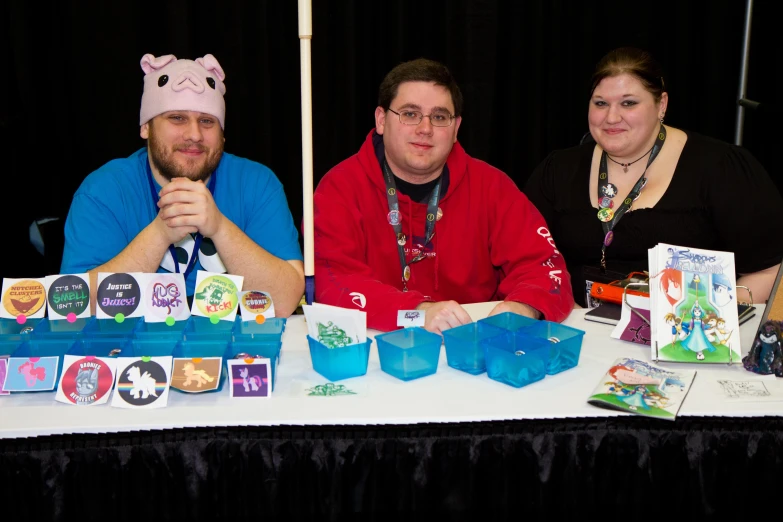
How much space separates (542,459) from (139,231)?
4.47 ft

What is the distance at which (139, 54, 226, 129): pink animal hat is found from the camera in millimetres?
2123

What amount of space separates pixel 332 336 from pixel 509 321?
0.44 meters

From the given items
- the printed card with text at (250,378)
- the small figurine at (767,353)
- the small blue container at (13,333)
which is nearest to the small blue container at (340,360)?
the printed card with text at (250,378)

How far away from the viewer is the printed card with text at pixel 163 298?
1.73m

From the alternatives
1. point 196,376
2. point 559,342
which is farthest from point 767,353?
point 196,376

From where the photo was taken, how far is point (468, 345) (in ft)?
5.39

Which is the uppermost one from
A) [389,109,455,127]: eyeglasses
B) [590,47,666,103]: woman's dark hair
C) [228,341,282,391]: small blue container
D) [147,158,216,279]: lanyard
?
[590,47,666,103]: woman's dark hair

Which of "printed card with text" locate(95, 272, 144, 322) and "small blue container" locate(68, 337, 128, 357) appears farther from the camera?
"printed card with text" locate(95, 272, 144, 322)

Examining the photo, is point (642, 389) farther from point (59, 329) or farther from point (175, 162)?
point (175, 162)

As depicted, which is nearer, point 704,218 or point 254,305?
point 254,305

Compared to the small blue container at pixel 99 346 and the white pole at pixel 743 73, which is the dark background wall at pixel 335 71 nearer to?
the white pole at pixel 743 73

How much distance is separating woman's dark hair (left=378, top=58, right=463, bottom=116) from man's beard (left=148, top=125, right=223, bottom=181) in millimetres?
574

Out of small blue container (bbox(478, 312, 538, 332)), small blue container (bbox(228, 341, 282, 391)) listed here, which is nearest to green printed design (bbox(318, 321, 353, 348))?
small blue container (bbox(228, 341, 282, 391))

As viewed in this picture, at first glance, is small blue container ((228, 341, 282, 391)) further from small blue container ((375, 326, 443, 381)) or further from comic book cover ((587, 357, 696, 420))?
comic book cover ((587, 357, 696, 420))
